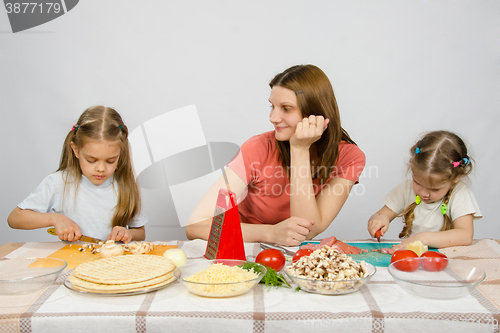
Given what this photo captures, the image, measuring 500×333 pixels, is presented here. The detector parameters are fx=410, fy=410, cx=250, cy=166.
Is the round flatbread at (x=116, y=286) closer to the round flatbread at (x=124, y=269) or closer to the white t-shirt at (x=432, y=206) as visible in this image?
the round flatbread at (x=124, y=269)

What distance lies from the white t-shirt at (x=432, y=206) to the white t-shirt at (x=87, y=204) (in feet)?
4.32

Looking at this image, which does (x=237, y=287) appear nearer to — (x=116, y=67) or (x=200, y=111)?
(x=200, y=111)

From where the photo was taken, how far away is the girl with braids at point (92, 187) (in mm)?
1966

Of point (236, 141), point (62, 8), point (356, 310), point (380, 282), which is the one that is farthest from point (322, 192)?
point (62, 8)

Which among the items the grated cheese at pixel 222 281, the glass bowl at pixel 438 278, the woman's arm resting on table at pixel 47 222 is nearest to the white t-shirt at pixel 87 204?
the woman's arm resting on table at pixel 47 222

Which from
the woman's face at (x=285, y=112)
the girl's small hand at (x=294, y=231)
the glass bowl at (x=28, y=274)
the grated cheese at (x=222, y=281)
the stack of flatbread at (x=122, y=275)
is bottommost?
the girl's small hand at (x=294, y=231)

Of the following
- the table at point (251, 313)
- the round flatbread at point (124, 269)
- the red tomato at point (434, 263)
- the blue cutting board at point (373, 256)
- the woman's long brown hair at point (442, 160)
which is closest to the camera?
the table at point (251, 313)

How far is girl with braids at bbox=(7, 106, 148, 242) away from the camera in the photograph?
1.97 meters

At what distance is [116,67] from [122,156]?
1129 mm

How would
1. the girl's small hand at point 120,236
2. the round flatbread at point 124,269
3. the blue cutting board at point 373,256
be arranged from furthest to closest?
the girl's small hand at point 120,236, the blue cutting board at point 373,256, the round flatbread at point 124,269

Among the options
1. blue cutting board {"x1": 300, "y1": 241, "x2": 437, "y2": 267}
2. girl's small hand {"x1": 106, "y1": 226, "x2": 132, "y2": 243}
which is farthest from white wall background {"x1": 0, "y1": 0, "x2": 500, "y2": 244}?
blue cutting board {"x1": 300, "y1": 241, "x2": 437, "y2": 267}

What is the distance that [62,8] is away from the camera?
2895mm
